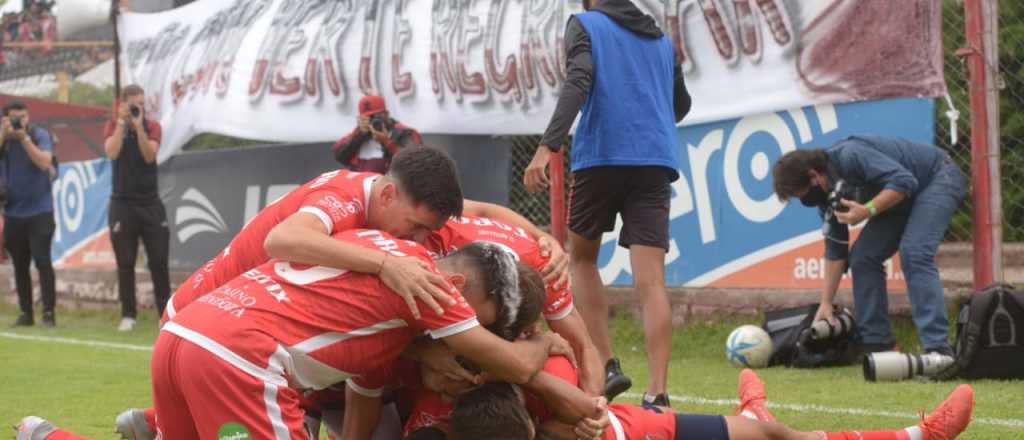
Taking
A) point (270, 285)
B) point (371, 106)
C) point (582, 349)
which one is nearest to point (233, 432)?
point (270, 285)

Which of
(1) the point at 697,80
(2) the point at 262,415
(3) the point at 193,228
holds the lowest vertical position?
(3) the point at 193,228

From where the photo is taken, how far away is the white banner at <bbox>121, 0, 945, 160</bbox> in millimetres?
7570

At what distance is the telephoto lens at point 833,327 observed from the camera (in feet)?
23.5

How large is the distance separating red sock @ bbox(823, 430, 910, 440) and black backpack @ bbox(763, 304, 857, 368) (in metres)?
2.79

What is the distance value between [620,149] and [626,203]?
9.4 inches

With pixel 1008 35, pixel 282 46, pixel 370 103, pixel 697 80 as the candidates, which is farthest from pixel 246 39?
pixel 1008 35

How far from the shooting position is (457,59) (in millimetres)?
9547

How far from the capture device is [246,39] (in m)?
11.4

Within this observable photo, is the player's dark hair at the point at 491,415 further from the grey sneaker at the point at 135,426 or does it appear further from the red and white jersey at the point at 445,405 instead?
the grey sneaker at the point at 135,426

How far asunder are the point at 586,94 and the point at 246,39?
20.8 feet

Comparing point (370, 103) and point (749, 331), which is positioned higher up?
point (370, 103)

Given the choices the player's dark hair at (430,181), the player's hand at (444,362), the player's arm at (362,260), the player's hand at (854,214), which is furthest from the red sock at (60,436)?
the player's hand at (854,214)

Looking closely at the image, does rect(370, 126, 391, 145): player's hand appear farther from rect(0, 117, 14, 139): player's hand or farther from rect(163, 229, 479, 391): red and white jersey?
rect(163, 229, 479, 391): red and white jersey

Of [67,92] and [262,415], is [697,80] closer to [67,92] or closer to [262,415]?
[262,415]
